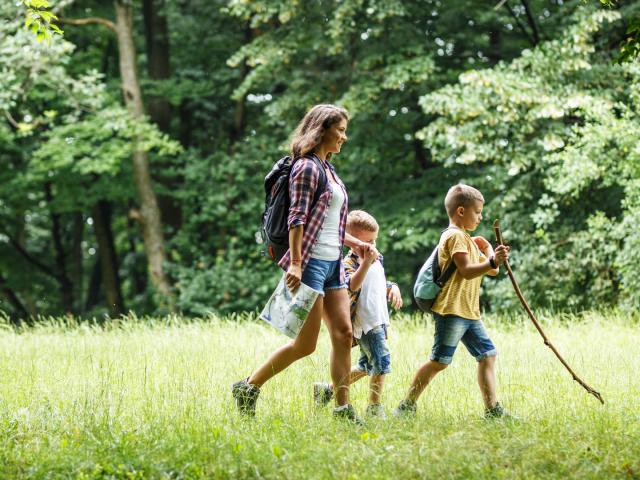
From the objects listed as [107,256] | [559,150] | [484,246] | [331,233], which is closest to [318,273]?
[331,233]

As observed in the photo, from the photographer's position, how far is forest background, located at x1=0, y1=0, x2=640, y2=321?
11359mm

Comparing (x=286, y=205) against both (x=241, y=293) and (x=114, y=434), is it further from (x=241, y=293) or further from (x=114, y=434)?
Answer: (x=241, y=293)

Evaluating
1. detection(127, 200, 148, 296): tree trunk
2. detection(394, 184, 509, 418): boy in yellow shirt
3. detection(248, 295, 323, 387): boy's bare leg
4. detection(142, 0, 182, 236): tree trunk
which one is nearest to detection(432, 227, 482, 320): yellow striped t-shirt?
detection(394, 184, 509, 418): boy in yellow shirt

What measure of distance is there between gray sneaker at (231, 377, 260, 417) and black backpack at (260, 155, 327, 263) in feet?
2.76

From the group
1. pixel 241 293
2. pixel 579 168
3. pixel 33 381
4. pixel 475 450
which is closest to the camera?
pixel 475 450

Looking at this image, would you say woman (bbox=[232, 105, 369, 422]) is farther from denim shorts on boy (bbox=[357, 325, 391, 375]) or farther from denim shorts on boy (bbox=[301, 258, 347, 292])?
denim shorts on boy (bbox=[357, 325, 391, 375])

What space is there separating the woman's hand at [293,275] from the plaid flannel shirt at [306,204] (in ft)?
0.27

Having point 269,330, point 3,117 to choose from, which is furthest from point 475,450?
point 3,117

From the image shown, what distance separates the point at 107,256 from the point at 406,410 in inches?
627

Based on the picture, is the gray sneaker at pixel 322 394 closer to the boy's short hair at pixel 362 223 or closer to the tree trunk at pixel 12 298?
the boy's short hair at pixel 362 223

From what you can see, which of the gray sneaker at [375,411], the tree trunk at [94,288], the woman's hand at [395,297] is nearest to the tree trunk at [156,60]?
the tree trunk at [94,288]

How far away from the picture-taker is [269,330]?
31.7 ft

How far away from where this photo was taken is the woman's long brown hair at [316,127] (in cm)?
482

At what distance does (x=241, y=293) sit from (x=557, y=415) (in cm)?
1127
